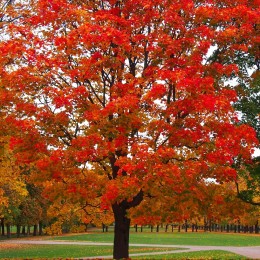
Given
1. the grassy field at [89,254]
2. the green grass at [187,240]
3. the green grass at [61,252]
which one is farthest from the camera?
the green grass at [187,240]

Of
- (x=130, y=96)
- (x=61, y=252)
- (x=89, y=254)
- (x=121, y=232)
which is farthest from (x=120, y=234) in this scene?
(x=61, y=252)

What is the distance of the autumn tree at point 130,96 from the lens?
12883 millimetres

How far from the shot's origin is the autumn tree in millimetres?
12883

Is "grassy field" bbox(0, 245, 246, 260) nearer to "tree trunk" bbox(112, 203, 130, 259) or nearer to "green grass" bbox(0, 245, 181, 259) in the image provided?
"green grass" bbox(0, 245, 181, 259)

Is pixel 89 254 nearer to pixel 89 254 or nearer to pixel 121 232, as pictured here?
pixel 89 254

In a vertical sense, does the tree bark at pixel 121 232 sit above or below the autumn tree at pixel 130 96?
below

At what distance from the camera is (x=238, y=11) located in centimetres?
1444

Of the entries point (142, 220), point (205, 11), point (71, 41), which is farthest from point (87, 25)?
point (142, 220)

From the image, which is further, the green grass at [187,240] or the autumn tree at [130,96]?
the green grass at [187,240]

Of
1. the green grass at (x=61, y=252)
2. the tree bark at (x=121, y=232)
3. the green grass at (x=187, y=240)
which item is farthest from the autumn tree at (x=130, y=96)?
the green grass at (x=187, y=240)

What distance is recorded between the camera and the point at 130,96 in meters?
13.0

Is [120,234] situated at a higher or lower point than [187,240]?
higher

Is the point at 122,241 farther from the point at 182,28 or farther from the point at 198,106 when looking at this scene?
the point at 182,28

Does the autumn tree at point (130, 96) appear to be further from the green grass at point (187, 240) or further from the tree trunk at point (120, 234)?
the green grass at point (187, 240)
